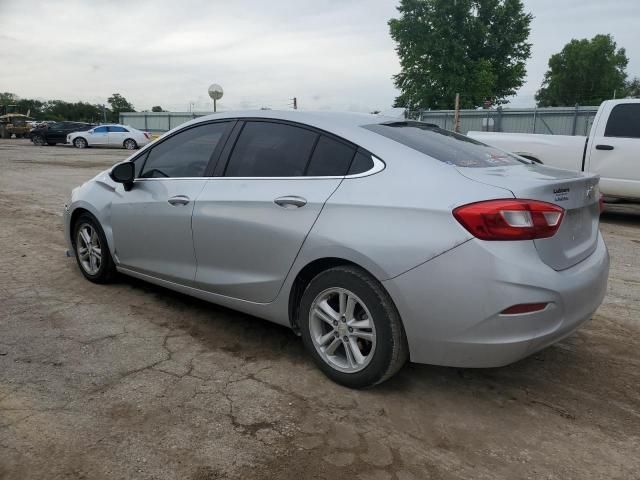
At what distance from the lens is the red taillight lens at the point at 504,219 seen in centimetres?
258

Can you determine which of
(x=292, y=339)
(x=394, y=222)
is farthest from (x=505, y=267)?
(x=292, y=339)

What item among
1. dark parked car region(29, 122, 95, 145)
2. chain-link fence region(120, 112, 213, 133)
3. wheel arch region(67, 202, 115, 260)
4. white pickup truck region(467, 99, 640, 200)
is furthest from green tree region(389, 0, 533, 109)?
wheel arch region(67, 202, 115, 260)

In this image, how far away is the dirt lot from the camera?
243 centimetres

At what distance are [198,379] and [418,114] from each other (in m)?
25.6

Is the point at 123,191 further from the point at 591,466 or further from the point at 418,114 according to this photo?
the point at 418,114

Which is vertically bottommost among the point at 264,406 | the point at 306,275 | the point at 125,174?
the point at 264,406

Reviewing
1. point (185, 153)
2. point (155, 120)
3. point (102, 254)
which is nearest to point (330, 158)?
point (185, 153)

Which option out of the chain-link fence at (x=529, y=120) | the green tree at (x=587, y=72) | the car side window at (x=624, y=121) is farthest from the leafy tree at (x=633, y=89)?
the car side window at (x=624, y=121)

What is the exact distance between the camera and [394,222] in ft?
9.16

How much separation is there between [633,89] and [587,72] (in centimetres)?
1016

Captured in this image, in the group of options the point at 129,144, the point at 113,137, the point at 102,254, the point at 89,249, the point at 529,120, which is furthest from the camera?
the point at 129,144

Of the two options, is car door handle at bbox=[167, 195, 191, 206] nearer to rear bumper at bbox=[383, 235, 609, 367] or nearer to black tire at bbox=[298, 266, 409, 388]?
black tire at bbox=[298, 266, 409, 388]

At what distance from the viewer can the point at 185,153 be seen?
411 cm

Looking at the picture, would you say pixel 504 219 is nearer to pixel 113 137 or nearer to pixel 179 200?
pixel 179 200
